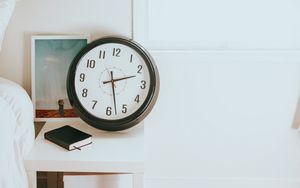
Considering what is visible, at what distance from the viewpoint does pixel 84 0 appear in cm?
192

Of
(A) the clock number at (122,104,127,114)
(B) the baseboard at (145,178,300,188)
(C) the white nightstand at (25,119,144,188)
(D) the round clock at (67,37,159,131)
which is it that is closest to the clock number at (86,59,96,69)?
(D) the round clock at (67,37,159,131)

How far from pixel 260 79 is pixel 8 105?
1.18m

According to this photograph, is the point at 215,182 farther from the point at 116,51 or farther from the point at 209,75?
the point at 116,51

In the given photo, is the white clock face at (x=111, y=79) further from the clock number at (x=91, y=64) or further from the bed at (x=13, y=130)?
the bed at (x=13, y=130)

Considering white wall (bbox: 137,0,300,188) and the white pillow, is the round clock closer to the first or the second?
white wall (bbox: 137,0,300,188)

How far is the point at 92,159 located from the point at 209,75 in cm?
75

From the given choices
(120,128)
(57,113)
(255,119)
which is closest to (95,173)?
(120,128)

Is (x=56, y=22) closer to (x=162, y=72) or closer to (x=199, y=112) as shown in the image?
(x=162, y=72)

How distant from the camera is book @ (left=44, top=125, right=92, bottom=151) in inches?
66.5

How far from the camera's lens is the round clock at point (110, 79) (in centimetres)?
181

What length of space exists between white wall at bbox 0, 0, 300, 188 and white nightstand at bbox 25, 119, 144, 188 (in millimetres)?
419

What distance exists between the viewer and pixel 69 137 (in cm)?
174

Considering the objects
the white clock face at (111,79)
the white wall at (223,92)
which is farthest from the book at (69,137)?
the white wall at (223,92)

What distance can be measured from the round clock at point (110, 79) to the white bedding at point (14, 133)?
224 mm
